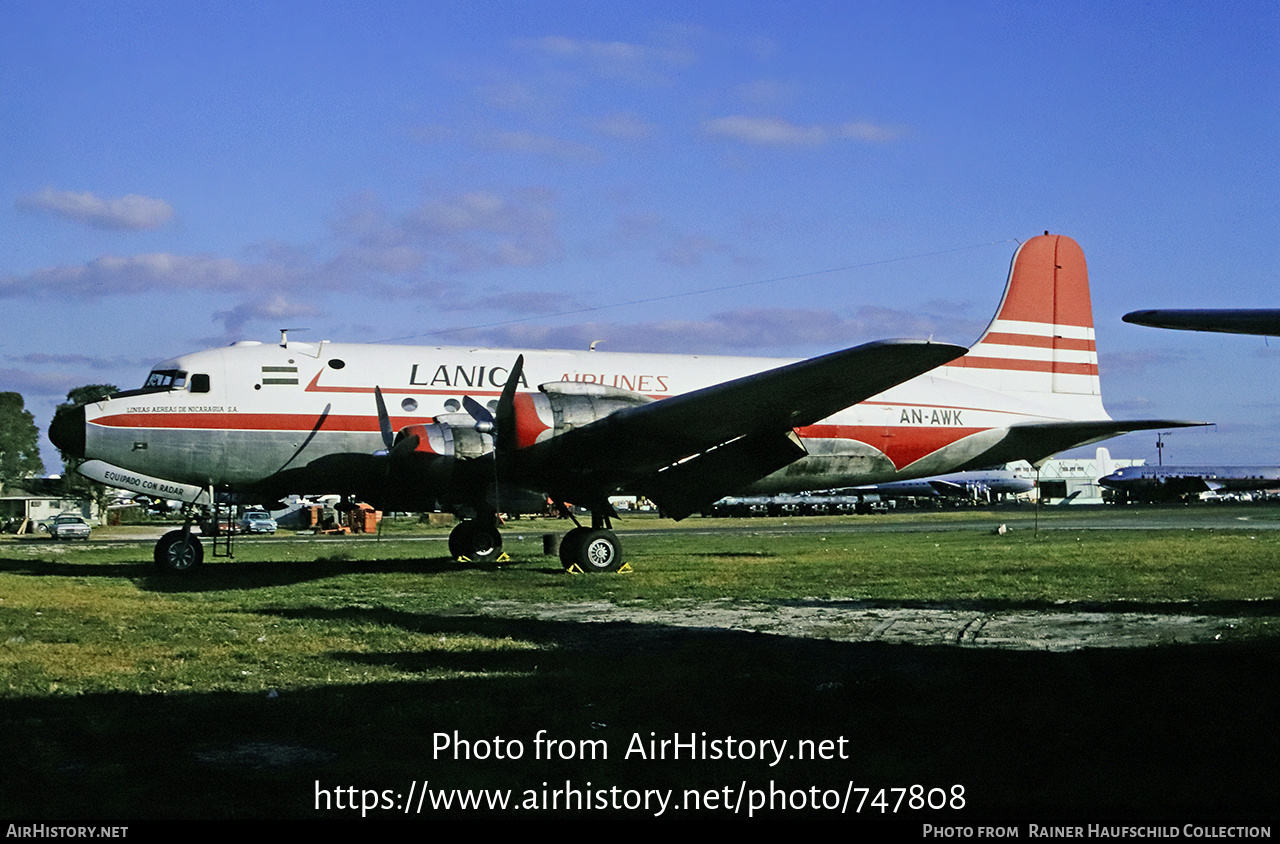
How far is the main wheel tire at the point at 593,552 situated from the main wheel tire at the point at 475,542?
4.03 metres

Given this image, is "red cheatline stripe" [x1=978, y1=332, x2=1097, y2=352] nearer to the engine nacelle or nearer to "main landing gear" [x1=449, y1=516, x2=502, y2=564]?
the engine nacelle

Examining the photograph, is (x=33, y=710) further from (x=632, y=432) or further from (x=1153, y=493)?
(x=1153, y=493)

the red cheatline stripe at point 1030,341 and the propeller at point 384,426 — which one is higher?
the red cheatline stripe at point 1030,341

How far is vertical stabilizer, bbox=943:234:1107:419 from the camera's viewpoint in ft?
82.5

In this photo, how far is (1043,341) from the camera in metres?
25.4

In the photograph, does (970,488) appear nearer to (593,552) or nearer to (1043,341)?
(1043,341)

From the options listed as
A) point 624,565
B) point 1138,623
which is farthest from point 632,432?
point 1138,623

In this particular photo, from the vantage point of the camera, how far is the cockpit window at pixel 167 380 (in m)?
20.0

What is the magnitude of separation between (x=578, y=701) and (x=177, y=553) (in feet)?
48.9

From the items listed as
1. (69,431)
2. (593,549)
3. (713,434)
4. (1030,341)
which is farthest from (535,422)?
(1030,341)

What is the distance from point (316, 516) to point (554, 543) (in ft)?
127

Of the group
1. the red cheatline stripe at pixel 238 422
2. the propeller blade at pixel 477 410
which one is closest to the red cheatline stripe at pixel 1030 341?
the propeller blade at pixel 477 410

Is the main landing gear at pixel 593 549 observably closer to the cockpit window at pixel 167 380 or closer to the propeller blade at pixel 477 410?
the propeller blade at pixel 477 410

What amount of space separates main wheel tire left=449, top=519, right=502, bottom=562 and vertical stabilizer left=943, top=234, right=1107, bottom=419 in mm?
10871
